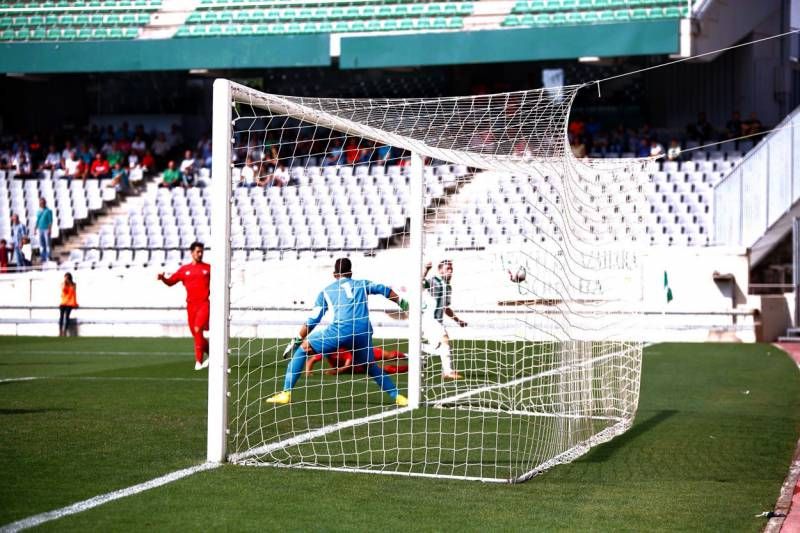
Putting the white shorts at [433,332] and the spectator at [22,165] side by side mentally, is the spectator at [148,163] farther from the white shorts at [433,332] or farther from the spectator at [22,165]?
the white shorts at [433,332]

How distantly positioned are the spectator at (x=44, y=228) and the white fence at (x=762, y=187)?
16.3 metres

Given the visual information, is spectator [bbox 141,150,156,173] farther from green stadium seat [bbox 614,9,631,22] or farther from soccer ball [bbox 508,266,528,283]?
soccer ball [bbox 508,266,528,283]

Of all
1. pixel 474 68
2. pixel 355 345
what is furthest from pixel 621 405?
pixel 474 68

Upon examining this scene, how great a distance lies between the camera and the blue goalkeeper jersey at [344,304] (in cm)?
1101

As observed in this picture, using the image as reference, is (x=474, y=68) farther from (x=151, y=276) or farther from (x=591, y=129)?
(x=151, y=276)

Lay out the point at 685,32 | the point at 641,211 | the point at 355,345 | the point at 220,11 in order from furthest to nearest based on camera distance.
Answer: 1. the point at 220,11
2. the point at 685,32
3. the point at 641,211
4. the point at 355,345

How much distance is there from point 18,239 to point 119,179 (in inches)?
141

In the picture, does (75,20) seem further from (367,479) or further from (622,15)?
(367,479)

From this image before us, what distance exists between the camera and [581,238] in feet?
35.4

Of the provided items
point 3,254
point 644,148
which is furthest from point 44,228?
point 644,148

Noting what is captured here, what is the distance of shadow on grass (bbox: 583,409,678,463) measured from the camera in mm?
9141

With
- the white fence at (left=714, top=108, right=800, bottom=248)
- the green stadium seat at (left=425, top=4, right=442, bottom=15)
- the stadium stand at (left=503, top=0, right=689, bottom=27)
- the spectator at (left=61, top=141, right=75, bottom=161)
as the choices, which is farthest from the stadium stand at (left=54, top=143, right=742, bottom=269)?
the green stadium seat at (left=425, top=4, right=442, bottom=15)

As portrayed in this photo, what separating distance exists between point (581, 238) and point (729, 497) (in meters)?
3.80

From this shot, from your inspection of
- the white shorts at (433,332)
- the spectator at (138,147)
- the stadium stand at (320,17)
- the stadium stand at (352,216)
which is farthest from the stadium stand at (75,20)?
the white shorts at (433,332)
